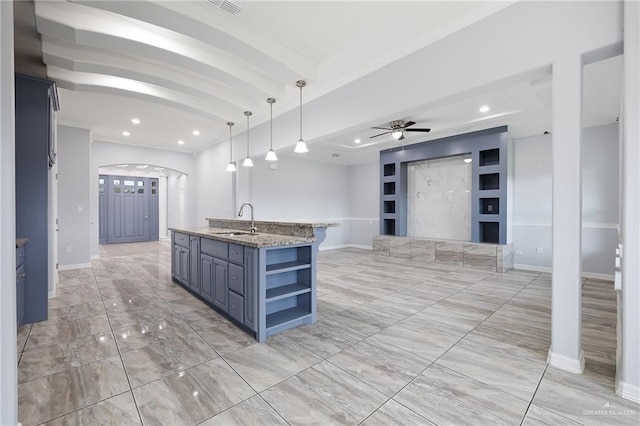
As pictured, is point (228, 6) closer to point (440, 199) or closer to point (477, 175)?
point (477, 175)

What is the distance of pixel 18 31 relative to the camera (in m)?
2.69

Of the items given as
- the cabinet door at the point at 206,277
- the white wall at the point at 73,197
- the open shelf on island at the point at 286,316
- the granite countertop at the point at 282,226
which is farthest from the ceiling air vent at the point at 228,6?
the white wall at the point at 73,197

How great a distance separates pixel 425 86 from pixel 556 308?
2.30 meters

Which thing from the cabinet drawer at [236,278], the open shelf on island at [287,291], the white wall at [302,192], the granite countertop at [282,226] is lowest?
the open shelf on island at [287,291]

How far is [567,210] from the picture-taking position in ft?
6.93

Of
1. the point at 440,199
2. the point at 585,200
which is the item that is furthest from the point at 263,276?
the point at 585,200

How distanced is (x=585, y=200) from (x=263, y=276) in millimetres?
6121

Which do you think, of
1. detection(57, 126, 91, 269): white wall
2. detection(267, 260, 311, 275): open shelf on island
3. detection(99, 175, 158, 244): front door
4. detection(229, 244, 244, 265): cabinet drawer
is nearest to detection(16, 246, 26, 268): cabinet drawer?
detection(229, 244, 244, 265): cabinet drawer

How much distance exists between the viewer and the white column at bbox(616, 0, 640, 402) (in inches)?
70.9

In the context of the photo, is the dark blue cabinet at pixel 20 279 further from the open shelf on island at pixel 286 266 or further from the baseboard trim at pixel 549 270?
the baseboard trim at pixel 549 270

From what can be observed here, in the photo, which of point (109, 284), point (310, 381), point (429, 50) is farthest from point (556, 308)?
point (109, 284)

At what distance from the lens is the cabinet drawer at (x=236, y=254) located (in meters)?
2.89

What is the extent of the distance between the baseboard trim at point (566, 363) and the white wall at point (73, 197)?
7.81 metres

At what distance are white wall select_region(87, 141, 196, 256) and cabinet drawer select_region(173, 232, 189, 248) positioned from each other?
342 cm
